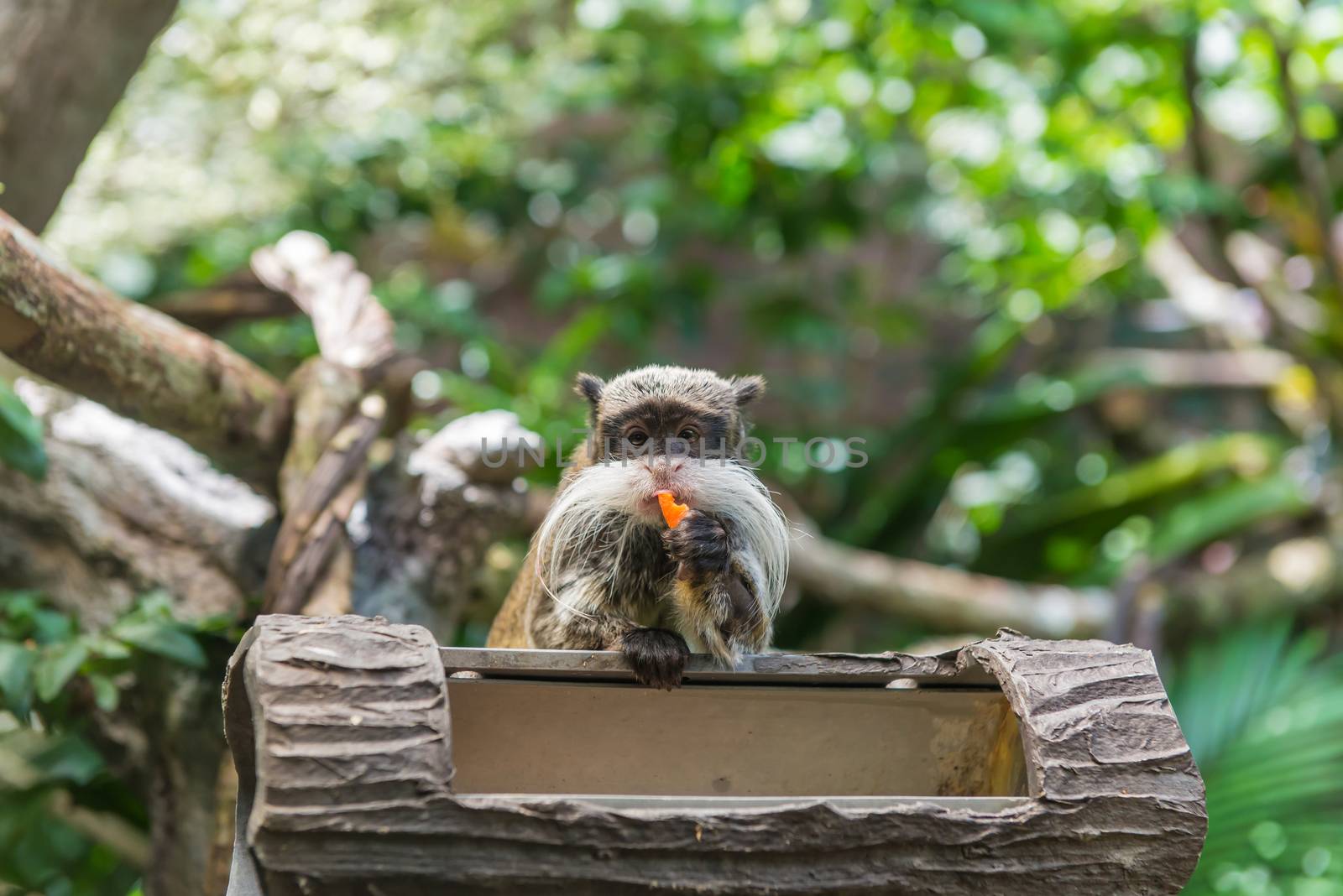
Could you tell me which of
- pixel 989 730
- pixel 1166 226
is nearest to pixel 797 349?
pixel 1166 226

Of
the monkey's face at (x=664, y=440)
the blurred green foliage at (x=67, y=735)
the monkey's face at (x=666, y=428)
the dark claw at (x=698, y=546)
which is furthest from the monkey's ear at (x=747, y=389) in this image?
the blurred green foliage at (x=67, y=735)

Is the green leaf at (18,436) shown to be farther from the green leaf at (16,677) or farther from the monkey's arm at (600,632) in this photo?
the monkey's arm at (600,632)

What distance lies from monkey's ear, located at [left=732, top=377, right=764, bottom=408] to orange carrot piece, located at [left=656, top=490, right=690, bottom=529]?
1.93 feet

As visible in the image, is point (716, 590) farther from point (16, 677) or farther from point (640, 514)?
point (16, 677)

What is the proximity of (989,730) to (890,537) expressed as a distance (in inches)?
149

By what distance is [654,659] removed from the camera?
1762 millimetres

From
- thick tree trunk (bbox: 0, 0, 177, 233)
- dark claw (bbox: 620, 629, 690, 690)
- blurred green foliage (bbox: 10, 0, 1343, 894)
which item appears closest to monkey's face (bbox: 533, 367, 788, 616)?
dark claw (bbox: 620, 629, 690, 690)

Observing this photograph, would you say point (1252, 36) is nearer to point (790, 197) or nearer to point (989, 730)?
point (790, 197)

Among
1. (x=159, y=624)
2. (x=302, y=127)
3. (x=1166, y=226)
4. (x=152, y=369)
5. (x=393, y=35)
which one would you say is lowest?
(x=159, y=624)

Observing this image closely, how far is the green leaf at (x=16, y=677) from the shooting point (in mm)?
2127

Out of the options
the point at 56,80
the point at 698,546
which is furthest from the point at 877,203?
the point at 698,546

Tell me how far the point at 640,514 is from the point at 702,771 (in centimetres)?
43

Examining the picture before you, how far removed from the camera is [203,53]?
490cm

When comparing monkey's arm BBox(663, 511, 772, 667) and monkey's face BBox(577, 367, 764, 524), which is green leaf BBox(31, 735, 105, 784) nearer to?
monkey's face BBox(577, 367, 764, 524)
